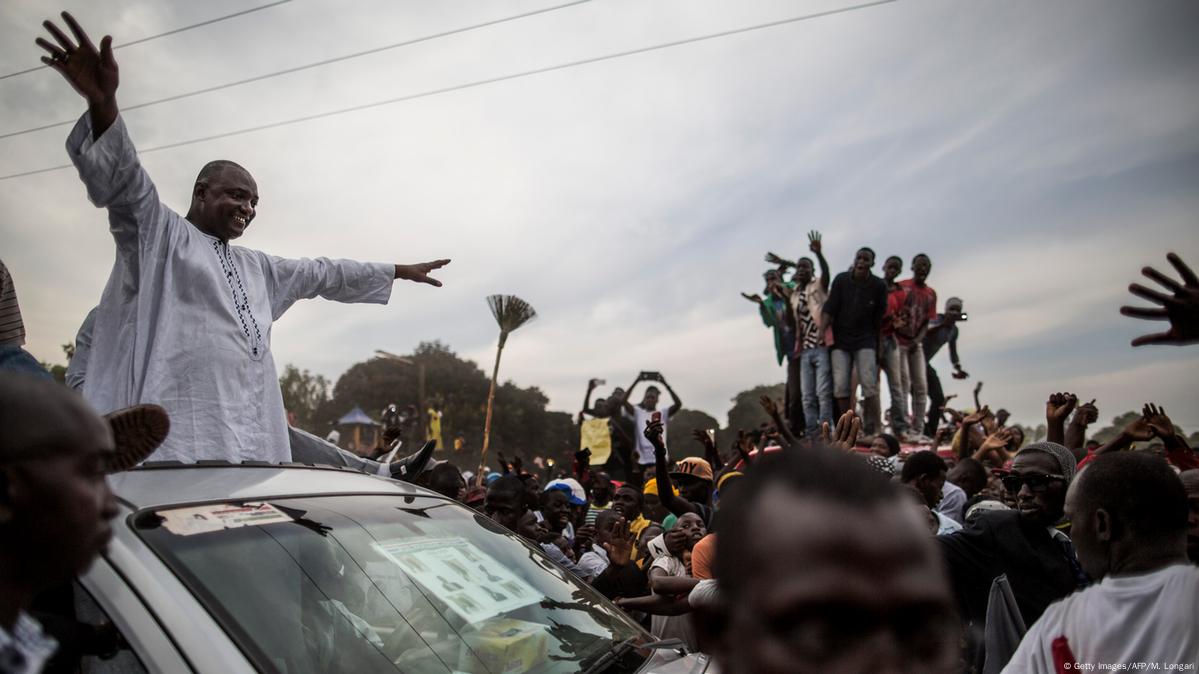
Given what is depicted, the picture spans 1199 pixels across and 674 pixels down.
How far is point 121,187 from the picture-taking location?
269 centimetres

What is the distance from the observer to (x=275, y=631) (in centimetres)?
176

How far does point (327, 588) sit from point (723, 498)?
1.44 m

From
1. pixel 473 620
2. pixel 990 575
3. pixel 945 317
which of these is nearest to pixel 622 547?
pixel 990 575

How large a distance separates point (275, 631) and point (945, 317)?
30.1ft

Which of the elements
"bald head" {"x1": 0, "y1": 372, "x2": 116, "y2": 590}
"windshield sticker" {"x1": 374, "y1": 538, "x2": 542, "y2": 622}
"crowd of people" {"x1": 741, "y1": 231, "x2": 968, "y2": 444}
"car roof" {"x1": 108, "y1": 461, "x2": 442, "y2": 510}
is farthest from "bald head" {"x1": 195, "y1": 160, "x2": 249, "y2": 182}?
"crowd of people" {"x1": 741, "y1": 231, "x2": 968, "y2": 444}

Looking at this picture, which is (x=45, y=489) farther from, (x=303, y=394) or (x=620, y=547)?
(x=303, y=394)

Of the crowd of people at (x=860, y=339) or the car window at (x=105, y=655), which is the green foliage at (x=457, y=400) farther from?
the car window at (x=105, y=655)

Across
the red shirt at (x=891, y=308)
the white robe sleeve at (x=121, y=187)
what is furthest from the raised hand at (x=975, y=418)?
the white robe sleeve at (x=121, y=187)

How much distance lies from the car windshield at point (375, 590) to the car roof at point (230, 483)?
0.15ft

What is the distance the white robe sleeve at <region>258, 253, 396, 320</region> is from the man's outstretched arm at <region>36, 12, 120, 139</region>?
3.52 feet

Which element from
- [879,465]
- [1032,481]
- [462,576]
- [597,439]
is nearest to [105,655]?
[462,576]

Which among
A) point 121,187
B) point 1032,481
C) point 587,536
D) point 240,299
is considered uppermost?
point 121,187

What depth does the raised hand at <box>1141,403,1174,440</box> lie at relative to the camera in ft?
13.8

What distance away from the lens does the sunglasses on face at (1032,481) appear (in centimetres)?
291
